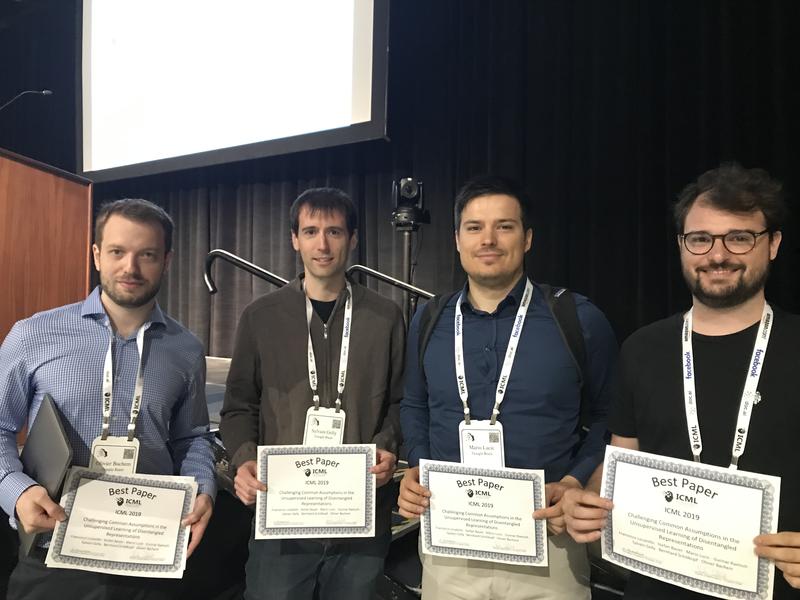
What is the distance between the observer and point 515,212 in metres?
1.51

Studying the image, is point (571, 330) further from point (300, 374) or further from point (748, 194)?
point (300, 374)

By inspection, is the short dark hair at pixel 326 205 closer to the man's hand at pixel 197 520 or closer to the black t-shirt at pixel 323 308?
the black t-shirt at pixel 323 308

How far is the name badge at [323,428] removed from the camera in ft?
5.21

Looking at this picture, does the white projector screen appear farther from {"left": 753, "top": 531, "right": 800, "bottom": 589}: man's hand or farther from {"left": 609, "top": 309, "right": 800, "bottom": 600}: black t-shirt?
{"left": 753, "top": 531, "right": 800, "bottom": 589}: man's hand

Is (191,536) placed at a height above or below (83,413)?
below

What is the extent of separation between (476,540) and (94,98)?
5125 millimetres

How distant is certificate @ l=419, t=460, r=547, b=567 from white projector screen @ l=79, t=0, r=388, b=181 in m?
2.88

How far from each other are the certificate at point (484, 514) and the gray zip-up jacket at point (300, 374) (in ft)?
1.05

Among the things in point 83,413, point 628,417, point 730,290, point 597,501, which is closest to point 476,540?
point 597,501

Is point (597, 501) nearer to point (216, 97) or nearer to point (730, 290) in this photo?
point (730, 290)

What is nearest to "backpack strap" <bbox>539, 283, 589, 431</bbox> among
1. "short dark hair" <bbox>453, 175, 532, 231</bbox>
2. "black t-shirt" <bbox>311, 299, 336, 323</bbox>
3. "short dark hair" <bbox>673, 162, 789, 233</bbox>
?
"short dark hair" <bbox>453, 175, 532, 231</bbox>

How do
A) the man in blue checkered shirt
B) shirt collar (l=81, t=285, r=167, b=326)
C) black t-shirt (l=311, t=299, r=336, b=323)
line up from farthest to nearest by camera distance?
black t-shirt (l=311, t=299, r=336, b=323)
shirt collar (l=81, t=285, r=167, b=326)
the man in blue checkered shirt

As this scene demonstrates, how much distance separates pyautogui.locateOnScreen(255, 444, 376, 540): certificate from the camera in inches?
55.8

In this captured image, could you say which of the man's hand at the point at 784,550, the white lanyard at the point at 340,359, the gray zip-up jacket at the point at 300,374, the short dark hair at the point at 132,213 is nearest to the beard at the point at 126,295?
the short dark hair at the point at 132,213
